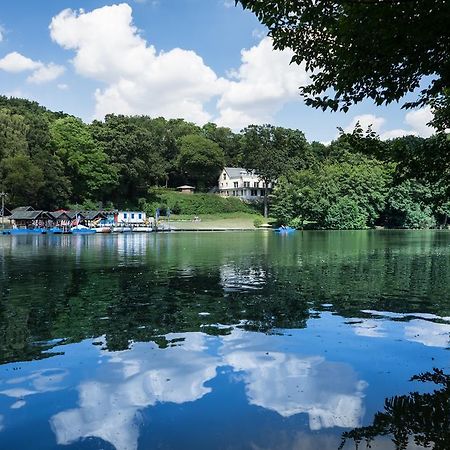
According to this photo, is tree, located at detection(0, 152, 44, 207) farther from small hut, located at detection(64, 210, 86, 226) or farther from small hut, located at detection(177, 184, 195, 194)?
small hut, located at detection(177, 184, 195, 194)

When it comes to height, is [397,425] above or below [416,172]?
below

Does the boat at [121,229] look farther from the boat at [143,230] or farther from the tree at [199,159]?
the tree at [199,159]

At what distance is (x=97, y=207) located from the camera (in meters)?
107

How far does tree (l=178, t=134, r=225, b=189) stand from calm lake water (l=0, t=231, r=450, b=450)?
106782 millimetres

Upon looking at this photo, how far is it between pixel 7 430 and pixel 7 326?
24.2 ft

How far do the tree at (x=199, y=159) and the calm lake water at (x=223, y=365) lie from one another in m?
107

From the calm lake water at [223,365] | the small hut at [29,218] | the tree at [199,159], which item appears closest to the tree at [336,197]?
the tree at [199,159]

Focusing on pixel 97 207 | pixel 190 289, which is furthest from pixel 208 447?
pixel 97 207

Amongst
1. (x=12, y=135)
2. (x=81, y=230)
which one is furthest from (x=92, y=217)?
(x=12, y=135)

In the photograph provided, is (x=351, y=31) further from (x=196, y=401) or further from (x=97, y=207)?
(x=97, y=207)

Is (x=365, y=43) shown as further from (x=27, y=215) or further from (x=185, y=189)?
(x=185, y=189)

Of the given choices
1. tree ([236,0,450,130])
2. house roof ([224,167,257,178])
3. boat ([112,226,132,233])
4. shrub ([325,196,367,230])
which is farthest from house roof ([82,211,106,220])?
tree ([236,0,450,130])

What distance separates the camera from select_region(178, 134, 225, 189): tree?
127438 millimetres

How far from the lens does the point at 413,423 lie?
7457 millimetres
